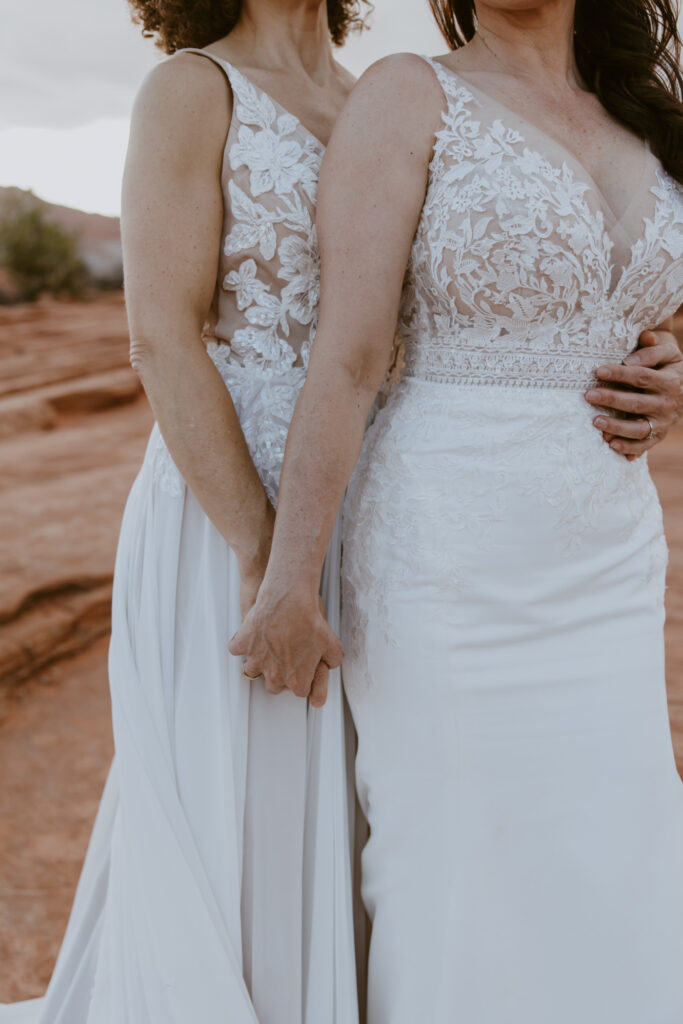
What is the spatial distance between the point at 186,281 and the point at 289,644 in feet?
2.06

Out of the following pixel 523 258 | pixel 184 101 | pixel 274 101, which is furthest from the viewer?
pixel 274 101

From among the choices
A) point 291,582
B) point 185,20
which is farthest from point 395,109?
point 291,582

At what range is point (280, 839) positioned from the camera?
1.64 m

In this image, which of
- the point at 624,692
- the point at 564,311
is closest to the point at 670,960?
the point at 624,692

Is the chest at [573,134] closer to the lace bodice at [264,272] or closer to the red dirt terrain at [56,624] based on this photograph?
the lace bodice at [264,272]

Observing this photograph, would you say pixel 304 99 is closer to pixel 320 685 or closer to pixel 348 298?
pixel 348 298

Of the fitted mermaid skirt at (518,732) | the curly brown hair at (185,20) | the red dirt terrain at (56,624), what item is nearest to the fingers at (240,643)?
the fitted mermaid skirt at (518,732)

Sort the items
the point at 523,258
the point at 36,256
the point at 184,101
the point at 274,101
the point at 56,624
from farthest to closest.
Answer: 1. the point at 36,256
2. the point at 56,624
3. the point at 274,101
4. the point at 184,101
5. the point at 523,258

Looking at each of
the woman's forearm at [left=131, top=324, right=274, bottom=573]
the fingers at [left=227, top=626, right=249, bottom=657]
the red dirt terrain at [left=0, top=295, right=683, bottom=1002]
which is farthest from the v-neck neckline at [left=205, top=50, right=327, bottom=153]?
the red dirt terrain at [left=0, top=295, right=683, bottom=1002]

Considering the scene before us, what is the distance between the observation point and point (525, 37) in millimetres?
1620

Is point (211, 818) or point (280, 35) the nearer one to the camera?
point (211, 818)

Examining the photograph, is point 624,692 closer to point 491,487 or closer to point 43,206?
point 491,487

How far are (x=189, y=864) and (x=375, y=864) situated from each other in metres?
0.33

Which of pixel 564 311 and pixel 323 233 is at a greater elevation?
pixel 323 233
